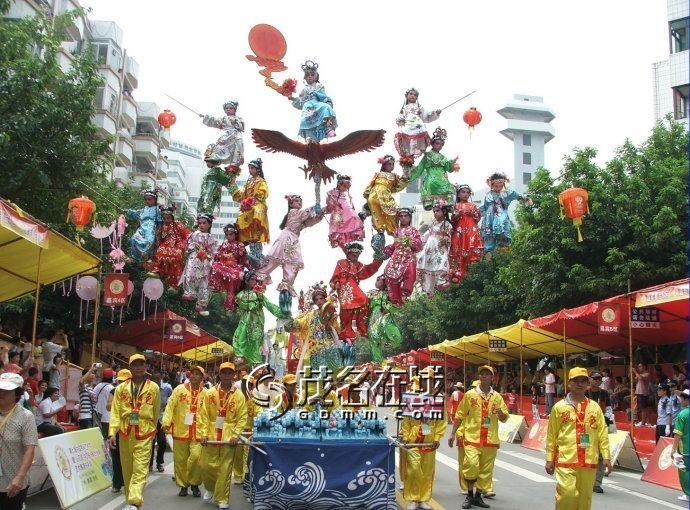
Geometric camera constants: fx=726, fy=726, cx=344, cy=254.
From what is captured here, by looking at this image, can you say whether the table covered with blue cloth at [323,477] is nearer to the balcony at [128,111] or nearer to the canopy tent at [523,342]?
the canopy tent at [523,342]

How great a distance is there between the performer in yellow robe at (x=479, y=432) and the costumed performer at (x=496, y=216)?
2.62 metres

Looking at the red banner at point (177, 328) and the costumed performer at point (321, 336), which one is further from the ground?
the red banner at point (177, 328)

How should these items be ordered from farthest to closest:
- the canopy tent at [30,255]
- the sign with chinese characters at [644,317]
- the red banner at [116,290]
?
the red banner at [116,290] → the sign with chinese characters at [644,317] → the canopy tent at [30,255]

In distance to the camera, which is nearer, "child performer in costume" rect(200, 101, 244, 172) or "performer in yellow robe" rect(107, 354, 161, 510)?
"performer in yellow robe" rect(107, 354, 161, 510)

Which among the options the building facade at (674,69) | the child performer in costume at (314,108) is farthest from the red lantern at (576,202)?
the building facade at (674,69)

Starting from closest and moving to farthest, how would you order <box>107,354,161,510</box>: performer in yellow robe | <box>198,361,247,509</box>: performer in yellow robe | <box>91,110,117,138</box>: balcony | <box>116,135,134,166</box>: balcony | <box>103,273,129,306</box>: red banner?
<box>107,354,161,510</box>: performer in yellow robe
<box>198,361,247,509</box>: performer in yellow robe
<box>103,273,129,306</box>: red banner
<box>91,110,117,138</box>: balcony
<box>116,135,134,166</box>: balcony

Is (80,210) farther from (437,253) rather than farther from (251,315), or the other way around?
(437,253)

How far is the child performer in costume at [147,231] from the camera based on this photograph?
1187cm

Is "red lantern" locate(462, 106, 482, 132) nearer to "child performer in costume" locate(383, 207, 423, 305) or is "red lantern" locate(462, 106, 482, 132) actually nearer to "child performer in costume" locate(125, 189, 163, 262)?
"child performer in costume" locate(383, 207, 423, 305)

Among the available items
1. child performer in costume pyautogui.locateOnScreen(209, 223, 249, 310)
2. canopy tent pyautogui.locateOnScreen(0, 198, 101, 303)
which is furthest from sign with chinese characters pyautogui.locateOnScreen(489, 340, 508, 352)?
canopy tent pyautogui.locateOnScreen(0, 198, 101, 303)

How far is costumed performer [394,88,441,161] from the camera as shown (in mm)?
11602

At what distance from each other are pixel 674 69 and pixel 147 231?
29406mm

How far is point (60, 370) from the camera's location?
15.1 m

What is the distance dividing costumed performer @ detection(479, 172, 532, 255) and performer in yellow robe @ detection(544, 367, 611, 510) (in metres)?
4.26
